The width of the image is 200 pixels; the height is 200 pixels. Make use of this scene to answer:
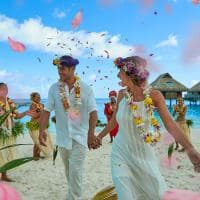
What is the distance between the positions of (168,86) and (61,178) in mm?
39174

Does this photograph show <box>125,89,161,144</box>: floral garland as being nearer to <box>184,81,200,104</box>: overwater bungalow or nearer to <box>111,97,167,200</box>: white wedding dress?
<box>111,97,167,200</box>: white wedding dress

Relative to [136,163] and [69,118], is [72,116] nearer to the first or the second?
[69,118]

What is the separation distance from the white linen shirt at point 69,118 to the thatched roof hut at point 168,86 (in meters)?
40.4

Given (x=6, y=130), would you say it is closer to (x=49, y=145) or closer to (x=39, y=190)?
(x=39, y=190)

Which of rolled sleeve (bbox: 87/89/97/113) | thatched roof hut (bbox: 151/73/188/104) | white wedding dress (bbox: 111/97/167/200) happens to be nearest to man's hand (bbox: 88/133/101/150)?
rolled sleeve (bbox: 87/89/97/113)

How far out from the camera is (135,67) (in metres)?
3.18

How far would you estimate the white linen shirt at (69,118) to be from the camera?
4.70 meters

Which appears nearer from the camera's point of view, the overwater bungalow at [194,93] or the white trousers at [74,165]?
the white trousers at [74,165]

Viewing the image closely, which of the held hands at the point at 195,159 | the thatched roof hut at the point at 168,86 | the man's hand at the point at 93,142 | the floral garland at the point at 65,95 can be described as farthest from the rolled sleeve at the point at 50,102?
the thatched roof hut at the point at 168,86

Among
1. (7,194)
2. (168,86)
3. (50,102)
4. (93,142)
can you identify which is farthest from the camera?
(168,86)

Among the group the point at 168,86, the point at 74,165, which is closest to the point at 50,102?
the point at 74,165

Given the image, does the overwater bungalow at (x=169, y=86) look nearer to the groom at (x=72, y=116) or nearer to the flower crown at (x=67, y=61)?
the groom at (x=72, y=116)

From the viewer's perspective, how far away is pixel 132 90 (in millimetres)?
3293

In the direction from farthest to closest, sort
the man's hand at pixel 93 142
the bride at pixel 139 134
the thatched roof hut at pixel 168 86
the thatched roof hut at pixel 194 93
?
the thatched roof hut at pixel 194 93 → the thatched roof hut at pixel 168 86 → the man's hand at pixel 93 142 → the bride at pixel 139 134
